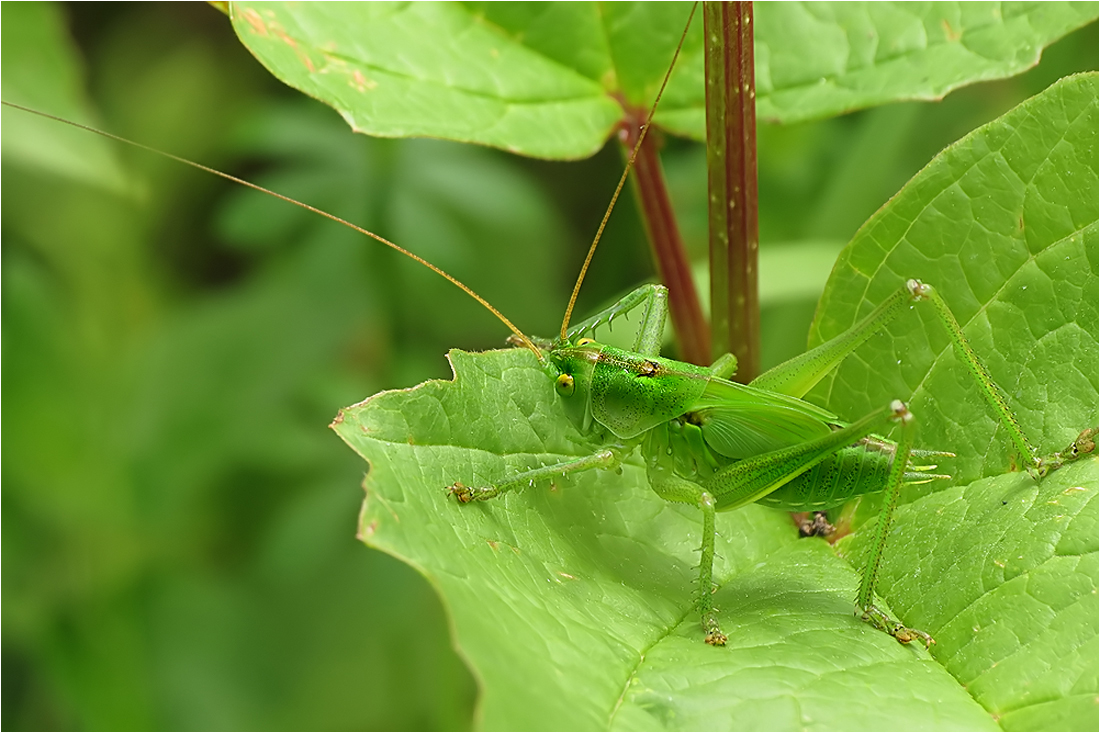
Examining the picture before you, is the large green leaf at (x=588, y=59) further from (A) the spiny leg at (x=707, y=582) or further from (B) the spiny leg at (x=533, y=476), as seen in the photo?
(A) the spiny leg at (x=707, y=582)

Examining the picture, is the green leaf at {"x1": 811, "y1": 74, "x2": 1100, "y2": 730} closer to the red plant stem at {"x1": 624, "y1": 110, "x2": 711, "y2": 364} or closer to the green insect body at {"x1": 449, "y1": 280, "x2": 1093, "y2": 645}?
the green insect body at {"x1": 449, "y1": 280, "x2": 1093, "y2": 645}

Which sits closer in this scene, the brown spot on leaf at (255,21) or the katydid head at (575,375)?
the brown spot on leaf at (255,21)

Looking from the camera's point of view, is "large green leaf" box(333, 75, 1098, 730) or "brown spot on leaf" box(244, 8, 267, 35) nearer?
"large green leaf" box(333, 75, 1098, 730)

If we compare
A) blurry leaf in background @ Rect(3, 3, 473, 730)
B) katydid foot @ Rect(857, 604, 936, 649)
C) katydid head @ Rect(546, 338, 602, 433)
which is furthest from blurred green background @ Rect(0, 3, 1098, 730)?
katydid foot @ Rect(857, 604, 936, 649)

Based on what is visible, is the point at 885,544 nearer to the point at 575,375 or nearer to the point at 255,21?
the point at 575,375

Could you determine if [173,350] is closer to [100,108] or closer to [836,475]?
[100,108]

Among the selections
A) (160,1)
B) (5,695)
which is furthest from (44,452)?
(160,1)

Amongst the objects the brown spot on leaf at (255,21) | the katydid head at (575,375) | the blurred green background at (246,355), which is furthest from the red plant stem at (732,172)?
the blurred green background at (246,355)
